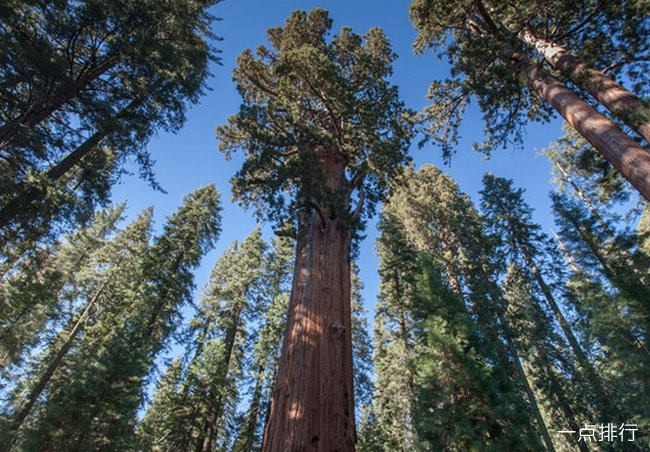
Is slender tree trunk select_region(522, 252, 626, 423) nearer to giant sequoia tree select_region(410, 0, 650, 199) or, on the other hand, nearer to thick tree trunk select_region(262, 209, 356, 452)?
giant sequoia tree select_region(410, 0, 650, 199)

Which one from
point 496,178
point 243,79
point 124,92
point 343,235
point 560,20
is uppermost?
point 496,178

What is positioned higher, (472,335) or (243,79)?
(243,79)

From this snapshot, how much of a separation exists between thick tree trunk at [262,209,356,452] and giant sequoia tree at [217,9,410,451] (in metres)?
0.01

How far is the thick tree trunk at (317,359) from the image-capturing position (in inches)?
134

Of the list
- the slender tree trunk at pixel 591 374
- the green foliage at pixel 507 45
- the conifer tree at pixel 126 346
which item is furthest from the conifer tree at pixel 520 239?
the conifer tree at pixel 126 346

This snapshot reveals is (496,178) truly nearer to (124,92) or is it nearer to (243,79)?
A: (243,79)

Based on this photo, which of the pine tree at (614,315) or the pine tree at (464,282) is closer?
the pine tree at (464,282)

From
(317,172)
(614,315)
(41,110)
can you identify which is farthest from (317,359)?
(614,315)

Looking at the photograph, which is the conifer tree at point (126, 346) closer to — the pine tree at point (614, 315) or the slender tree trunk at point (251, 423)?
the slender tree trunk at point (251, 423)

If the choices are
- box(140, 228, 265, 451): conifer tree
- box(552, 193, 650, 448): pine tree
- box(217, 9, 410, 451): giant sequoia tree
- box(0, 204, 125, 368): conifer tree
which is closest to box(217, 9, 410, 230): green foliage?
box(217, 9, 410, 451): giant sequoia tree

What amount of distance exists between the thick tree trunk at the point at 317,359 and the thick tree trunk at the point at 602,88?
18.7ft

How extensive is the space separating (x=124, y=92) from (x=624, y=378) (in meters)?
22.7

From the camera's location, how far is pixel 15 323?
1535cm

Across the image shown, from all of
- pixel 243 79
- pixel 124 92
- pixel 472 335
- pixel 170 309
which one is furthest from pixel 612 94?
pixel 170 309
